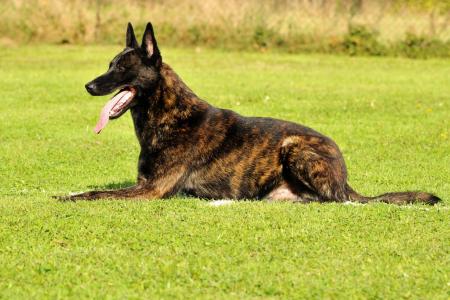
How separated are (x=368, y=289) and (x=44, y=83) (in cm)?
1509

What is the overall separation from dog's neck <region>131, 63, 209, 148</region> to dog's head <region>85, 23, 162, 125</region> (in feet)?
0.34

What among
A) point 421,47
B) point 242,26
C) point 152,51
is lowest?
point 242,26

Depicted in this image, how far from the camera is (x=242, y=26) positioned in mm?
27578

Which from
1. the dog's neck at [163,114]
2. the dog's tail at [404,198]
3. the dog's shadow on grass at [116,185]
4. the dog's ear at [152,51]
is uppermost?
the dog's ear at [152,51]

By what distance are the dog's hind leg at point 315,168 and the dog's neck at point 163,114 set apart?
3.45ft

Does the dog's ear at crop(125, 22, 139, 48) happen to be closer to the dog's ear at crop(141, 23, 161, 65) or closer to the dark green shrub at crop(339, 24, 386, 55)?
the dog's ear at crop(141, 23, 161, 65)

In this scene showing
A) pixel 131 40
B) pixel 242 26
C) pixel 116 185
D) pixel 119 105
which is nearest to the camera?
pixel 119 105

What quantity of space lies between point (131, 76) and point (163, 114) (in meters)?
0.50

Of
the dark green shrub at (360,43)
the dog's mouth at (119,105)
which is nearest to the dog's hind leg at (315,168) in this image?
the dog's mouth at (119,105)

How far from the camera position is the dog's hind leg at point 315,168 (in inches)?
346

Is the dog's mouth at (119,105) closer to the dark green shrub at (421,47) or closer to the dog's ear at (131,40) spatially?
the dog's ear at (131,40)

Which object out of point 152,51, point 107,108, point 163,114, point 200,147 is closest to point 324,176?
point 200,147

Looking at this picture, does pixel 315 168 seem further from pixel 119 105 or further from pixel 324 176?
pixel 119 105

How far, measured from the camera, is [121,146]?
546 inches
